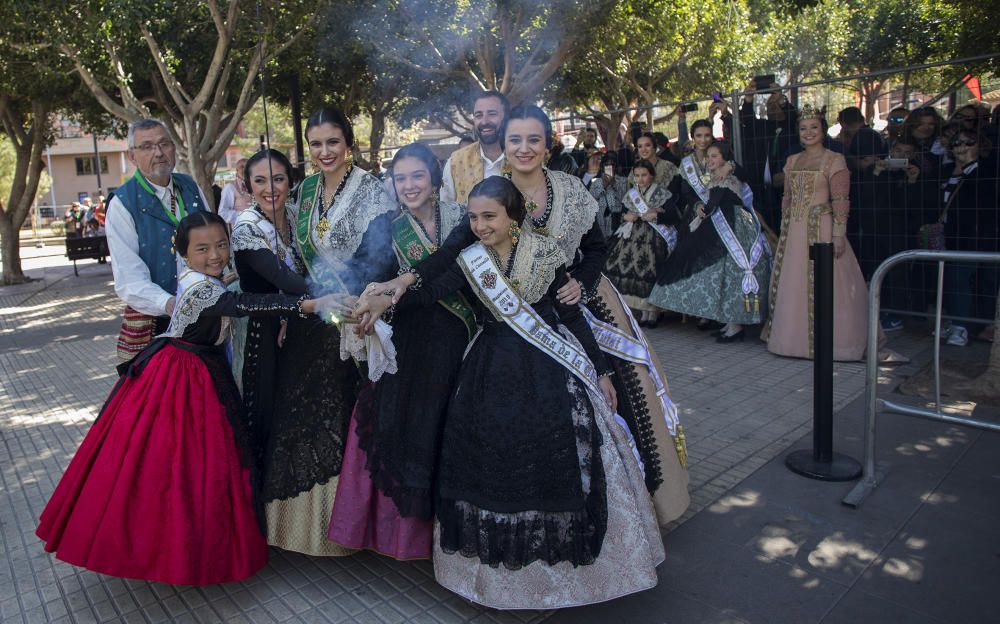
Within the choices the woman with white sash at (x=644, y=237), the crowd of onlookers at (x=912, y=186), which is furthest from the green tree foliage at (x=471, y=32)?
the crowd of onlookers at (x=912, y=186)

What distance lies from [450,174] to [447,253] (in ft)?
3.43

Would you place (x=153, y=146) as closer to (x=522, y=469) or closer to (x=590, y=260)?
(x=590, y=260)

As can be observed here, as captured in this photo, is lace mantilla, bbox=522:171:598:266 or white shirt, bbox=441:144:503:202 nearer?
lace mantilla, bbox=522:171:598:266

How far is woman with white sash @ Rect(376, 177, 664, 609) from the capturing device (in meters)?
2.54

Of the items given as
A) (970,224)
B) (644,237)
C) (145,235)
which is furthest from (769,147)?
(145,235)

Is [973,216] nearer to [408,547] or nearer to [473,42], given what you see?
[408,547]

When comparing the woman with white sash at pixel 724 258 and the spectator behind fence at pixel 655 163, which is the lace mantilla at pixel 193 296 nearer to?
the woman with white sash at pixel 724 258

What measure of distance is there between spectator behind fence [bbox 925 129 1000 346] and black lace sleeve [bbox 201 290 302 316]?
17.9 ft

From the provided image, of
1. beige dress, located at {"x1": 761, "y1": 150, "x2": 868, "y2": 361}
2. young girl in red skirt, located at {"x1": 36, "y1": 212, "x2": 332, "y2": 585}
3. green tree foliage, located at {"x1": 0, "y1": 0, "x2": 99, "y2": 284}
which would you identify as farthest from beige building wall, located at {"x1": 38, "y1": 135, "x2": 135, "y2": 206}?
young girl in red skirt, located at {"x1": 36, "y1": 212, "x2": 332, "y2": 585}

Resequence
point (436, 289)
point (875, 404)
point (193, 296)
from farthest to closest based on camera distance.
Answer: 1. point (875, 404)
2. point (193, 296)
3. point (436, 289)

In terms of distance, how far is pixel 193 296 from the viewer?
9.48 ft

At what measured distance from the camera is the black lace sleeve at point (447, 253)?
2.72 metres

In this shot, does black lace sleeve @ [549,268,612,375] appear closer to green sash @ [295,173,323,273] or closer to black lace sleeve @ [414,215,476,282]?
black lace sleeve @ [414,215,476,282]

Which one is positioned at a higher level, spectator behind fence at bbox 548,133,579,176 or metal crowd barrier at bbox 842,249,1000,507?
spectator behind fence at bbox 548,133,579,176
